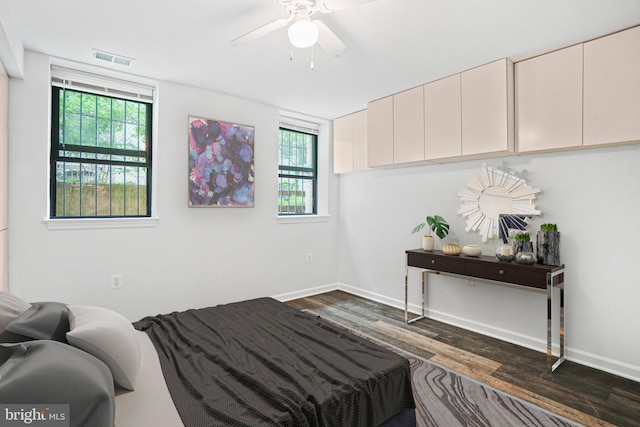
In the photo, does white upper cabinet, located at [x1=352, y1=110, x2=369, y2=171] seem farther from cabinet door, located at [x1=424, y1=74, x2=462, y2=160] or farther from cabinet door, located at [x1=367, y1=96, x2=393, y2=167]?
cabinet door, located at [x1=424, y1=74, x2=462, y2=160]

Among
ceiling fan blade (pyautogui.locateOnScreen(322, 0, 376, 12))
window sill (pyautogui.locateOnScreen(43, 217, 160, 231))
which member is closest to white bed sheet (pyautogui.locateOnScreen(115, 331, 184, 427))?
window sill (pyautogui.locateOnScreen(43, 217, 160, 231))

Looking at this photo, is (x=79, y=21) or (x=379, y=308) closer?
(x=79, y=21)

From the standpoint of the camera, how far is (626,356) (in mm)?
2549

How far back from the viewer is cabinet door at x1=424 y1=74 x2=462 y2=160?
10.5 feet

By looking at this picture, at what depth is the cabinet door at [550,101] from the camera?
2.59 m

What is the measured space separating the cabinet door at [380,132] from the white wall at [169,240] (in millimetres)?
1056

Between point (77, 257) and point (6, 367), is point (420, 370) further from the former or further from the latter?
point (77, 257)

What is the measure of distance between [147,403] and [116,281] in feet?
7.45

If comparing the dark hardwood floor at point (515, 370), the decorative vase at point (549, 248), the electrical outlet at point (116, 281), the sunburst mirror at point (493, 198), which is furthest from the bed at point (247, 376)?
the sunburst mirror at point (493, 198)

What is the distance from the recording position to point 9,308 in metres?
1.39

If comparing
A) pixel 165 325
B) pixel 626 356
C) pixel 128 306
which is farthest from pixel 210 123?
pixel 626 356

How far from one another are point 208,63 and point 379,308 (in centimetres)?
335

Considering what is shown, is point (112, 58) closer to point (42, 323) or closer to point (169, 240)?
point (169, 240)

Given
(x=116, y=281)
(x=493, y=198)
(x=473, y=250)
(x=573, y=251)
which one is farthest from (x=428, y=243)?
(x=116, y=281)
